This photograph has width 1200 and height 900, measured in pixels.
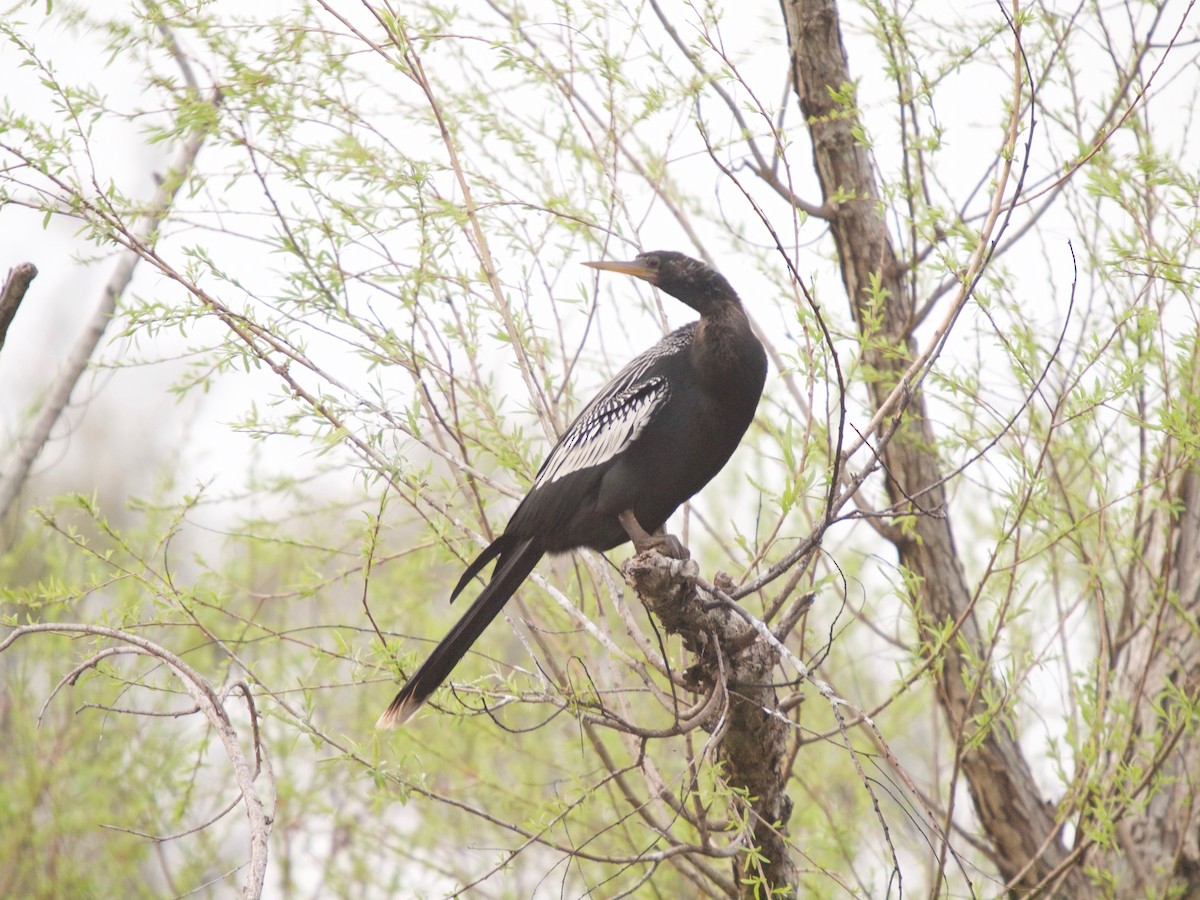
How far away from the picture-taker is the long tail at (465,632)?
2.78 meters

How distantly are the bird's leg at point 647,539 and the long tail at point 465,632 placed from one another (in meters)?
0.26

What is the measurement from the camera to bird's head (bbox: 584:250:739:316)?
3234 mm

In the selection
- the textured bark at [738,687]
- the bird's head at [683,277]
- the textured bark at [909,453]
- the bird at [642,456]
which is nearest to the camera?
the textured bark at [738,687]

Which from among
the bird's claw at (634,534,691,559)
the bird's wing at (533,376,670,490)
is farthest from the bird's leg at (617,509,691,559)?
the bird's wing at (533,376,670,490)

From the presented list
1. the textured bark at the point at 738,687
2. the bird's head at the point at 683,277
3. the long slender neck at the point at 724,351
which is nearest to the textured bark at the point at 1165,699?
the textured bark at the point at 738,687

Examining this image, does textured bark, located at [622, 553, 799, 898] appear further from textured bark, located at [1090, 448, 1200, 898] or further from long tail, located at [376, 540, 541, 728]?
textured bark, located at [1090, 448, 1200, 898]

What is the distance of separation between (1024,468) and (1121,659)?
148cm

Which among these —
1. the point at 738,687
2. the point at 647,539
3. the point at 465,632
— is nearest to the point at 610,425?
the point at 647,539

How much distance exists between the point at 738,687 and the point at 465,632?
0.71 meters

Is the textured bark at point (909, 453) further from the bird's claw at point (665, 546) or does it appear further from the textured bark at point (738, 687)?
the textured bark at point (738, 687)

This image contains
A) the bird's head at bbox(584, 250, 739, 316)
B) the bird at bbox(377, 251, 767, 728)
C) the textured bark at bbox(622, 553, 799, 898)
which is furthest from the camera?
the bird's head at bbox(584, 250, 739, 316)

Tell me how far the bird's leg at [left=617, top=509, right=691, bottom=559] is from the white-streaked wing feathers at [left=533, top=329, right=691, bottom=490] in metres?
0.17

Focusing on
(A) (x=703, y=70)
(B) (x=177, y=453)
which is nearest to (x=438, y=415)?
(A) (x=703, y=70)

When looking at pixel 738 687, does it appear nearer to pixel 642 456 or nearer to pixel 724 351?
pixel 642 456
